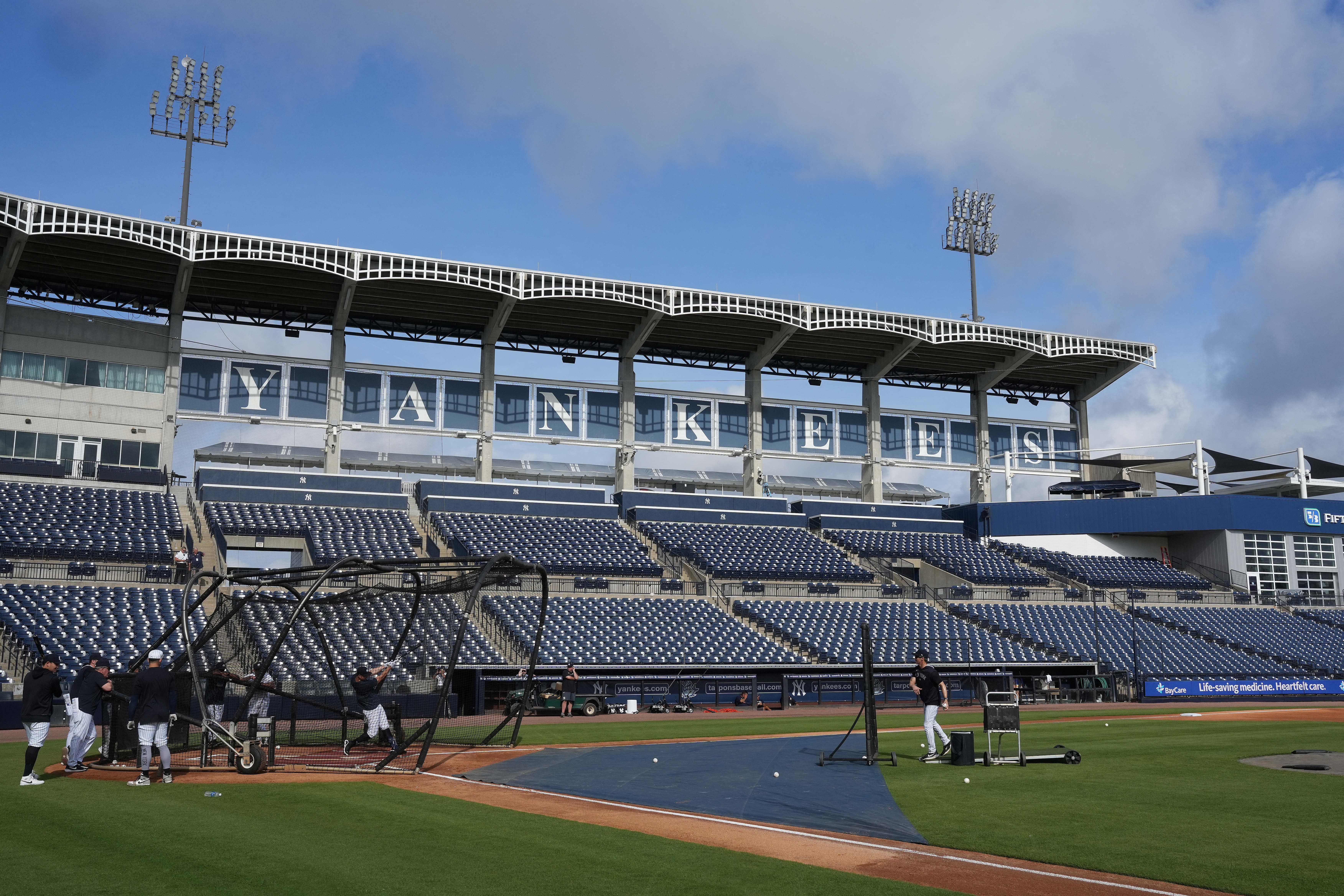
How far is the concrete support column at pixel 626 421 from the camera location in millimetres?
54938

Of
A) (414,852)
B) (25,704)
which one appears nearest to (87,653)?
(25,704)

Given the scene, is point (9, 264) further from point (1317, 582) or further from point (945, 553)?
point (1317, 582)

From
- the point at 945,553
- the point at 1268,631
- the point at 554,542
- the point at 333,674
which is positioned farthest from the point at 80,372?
the point at 1268,631

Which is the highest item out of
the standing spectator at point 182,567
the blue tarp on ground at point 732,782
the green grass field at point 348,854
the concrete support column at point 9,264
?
the concrete support column at point 9,264

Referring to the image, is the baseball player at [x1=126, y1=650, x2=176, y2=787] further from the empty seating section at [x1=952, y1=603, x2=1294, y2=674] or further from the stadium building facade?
the empty seating section at [x1=952, y1=603, x2=1294, y2=674]

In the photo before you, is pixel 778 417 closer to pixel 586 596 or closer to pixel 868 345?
pixel 868 345

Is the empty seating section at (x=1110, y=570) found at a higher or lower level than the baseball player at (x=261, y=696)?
higher

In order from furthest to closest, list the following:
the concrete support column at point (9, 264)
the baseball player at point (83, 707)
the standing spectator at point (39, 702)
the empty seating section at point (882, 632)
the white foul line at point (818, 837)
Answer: the empty seating section at point (882, 632) → the concrete support column at point (9, 264) → the baseball player at point (83, 707) → the standing spectator at point (39, 702) → the white foul line at point (818, 837)

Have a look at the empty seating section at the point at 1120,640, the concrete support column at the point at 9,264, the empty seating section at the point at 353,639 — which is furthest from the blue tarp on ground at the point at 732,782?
the concrete support column at the point at 9,264

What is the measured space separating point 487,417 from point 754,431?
14.3m

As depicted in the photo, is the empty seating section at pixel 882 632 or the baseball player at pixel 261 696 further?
the empty seating section at pixel 882 632

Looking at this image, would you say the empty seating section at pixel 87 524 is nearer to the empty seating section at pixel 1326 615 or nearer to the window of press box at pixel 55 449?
the window of press box at pixel 55 449

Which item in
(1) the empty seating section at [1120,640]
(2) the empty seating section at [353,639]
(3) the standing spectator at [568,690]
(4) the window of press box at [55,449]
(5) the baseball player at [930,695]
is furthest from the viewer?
(1) the empty seating section at [1120,640]

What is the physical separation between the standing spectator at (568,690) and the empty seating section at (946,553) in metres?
23.2
